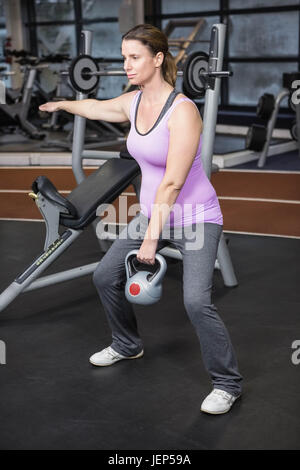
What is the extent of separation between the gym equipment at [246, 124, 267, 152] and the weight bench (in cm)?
257

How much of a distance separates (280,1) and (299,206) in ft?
11.9

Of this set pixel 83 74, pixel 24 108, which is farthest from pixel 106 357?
pixel 24 108

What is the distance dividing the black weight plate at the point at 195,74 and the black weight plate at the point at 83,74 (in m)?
0.67

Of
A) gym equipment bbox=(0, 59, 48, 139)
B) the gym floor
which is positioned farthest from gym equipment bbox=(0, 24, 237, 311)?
gym equipment bbox=(0, 59, 48, 139)

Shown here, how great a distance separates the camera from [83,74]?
128 inches


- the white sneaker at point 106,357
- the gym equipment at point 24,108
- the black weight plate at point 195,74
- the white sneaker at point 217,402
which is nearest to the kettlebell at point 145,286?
the white sneaker at point 217,402

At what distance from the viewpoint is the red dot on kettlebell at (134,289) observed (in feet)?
6.49

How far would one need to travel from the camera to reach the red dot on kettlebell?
1.98m

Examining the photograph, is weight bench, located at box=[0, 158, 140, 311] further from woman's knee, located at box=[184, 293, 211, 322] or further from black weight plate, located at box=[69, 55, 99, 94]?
woman's knee, located at box=[184, 293, 211, 322]

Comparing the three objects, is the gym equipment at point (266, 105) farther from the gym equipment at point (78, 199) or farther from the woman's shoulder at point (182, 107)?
the woman's shoulder at point (182, 107)

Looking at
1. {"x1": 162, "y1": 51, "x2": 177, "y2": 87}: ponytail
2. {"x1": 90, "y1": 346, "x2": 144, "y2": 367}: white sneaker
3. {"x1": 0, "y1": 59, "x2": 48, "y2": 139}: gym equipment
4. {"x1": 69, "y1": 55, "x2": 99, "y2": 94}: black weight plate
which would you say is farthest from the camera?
{"x1": 0, "y1": 59, "x2": 48, "y2": 139}: gym equipment

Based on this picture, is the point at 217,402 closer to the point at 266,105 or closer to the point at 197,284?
the point at 197,284

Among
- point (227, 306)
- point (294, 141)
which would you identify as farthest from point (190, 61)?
point (294, 141)

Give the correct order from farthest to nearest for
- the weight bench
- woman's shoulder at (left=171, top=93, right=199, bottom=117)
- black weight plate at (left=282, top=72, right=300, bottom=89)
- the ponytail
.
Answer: black weight plate at (left=282, top=72, right=300, bottom=89) < the weight bench < the ponytail < woman's shoulder at (left=171, top=93, right=199, bottom=117)
